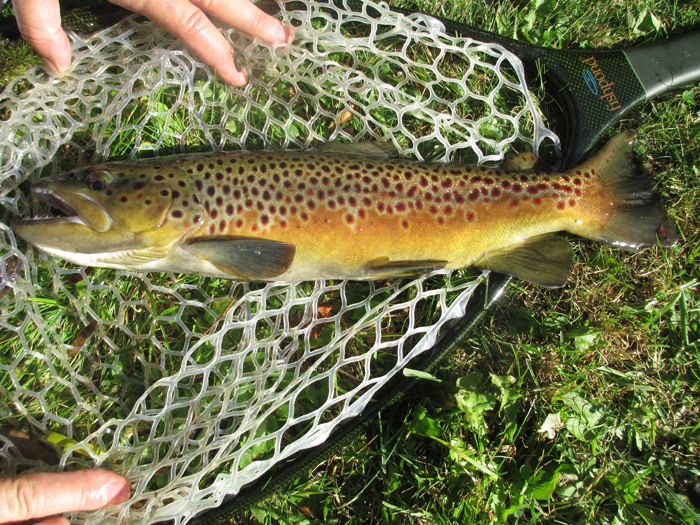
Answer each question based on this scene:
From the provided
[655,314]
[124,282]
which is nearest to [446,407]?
[655,314]

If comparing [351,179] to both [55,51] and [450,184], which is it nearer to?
[450,184]

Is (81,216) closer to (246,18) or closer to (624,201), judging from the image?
(246,18)

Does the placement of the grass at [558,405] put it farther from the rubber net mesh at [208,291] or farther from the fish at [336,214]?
the fish at [336,214]

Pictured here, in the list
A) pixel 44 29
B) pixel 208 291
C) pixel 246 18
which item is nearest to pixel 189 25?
pixel 246 18

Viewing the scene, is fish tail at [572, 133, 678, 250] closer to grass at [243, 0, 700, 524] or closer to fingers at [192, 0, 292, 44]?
grass at [243, 0, 700, 524]

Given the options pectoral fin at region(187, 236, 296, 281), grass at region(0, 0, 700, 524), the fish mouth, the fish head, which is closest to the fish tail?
grass at region(0, 0, 700, 524)

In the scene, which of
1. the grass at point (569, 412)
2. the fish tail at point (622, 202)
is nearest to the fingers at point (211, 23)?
the fish tail at point (622, 202)
